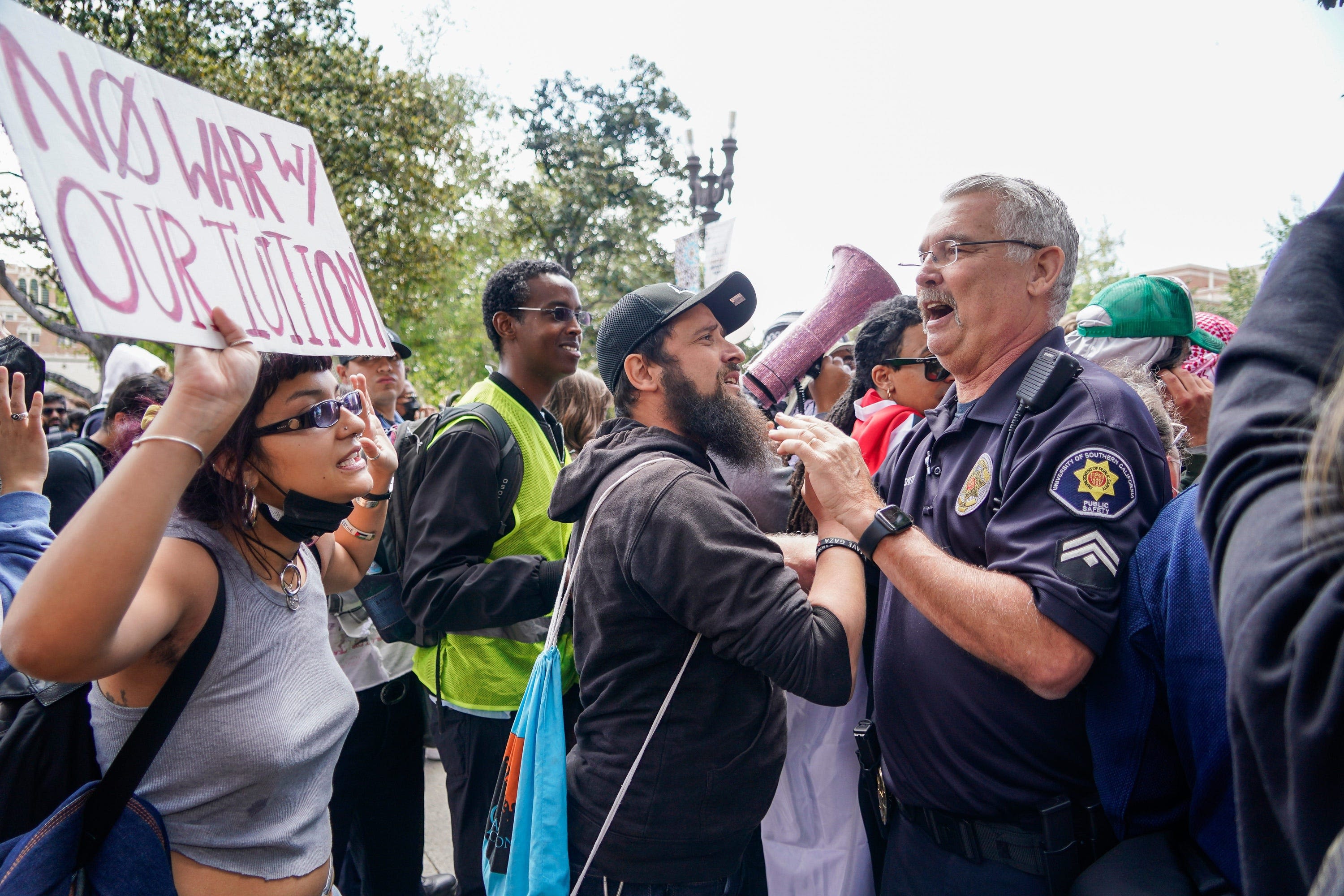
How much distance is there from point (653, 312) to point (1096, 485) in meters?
1.32

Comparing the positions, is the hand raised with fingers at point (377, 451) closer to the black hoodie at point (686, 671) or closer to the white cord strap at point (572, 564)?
the white cord strap at point (572, 564)

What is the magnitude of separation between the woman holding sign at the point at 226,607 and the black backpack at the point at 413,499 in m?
0.80

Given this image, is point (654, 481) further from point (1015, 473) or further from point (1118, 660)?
point (1118, 660)

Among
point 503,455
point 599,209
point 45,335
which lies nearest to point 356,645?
point 503,455

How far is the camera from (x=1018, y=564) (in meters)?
1.56

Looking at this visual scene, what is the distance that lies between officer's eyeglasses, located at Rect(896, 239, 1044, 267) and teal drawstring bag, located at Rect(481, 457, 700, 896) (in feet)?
2.82

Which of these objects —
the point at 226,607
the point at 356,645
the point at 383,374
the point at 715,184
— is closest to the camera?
the point at 226,607

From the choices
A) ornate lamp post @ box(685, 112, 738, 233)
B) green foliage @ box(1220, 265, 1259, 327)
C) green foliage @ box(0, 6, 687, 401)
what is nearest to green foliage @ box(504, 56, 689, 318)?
green foliage @ box(0, 6, 687, 401)

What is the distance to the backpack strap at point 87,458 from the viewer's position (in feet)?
11.8

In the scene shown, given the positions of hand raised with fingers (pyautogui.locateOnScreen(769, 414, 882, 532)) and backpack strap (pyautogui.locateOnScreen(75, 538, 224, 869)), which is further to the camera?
hand raised with fingers (pyautogui.locateOnScreen(769, 414, 882, 532))

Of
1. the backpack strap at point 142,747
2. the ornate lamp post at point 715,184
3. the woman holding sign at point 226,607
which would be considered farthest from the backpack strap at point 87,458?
the ornate lamp post at point 715,184

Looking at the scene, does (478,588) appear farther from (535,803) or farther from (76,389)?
(76,389)

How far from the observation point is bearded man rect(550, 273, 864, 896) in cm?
176

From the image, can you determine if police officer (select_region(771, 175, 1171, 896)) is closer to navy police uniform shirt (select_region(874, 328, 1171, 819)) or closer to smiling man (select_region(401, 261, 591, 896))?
navy police uniform shirt (select_region(874, 328, 1171, 819))
